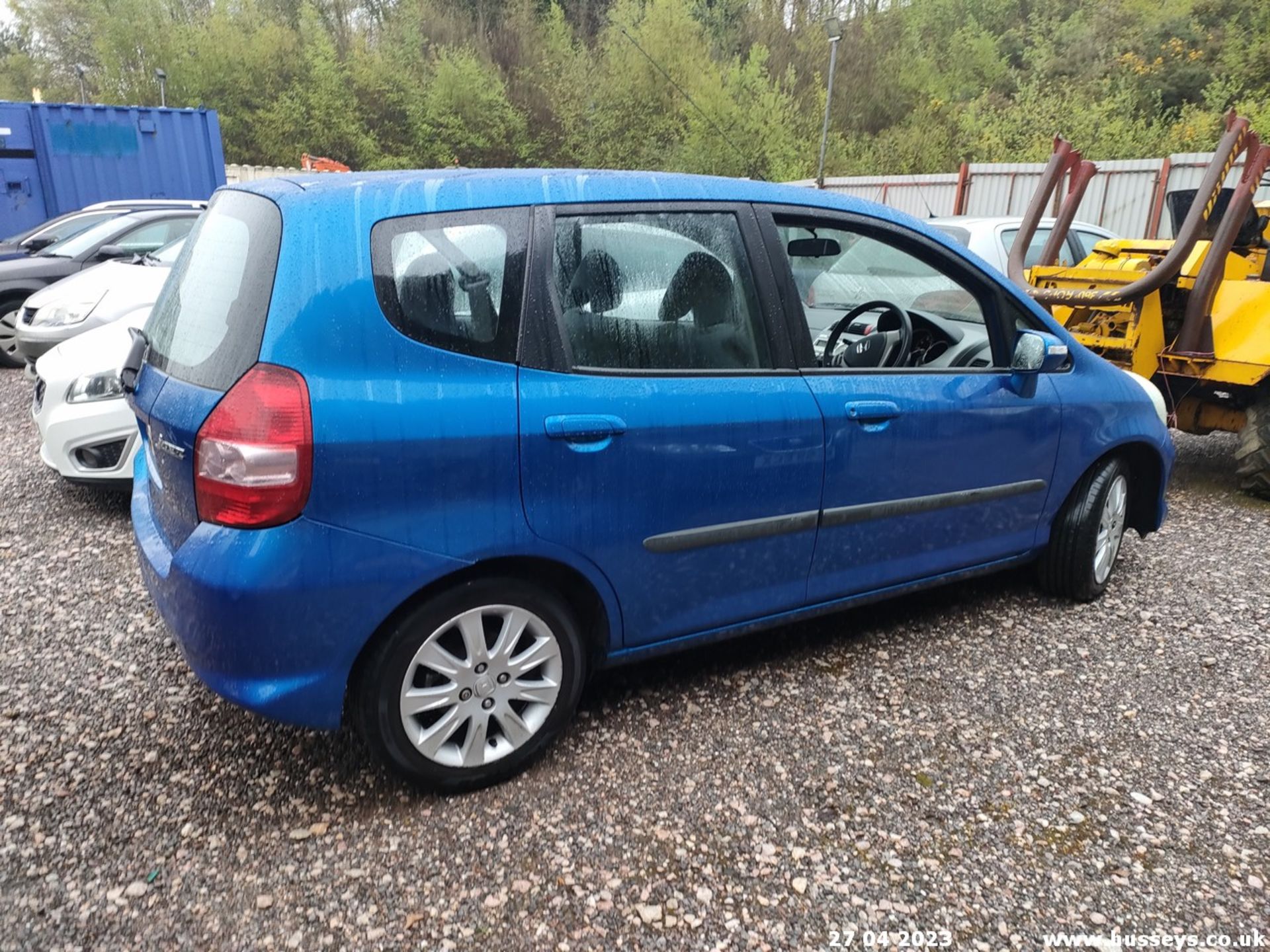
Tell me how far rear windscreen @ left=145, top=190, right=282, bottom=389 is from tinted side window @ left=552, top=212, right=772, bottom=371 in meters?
0.74

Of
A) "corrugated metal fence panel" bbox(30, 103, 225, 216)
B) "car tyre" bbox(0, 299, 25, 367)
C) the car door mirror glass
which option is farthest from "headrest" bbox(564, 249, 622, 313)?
"corrugated metal fence panel" bbox(30, 103, 225, 216)

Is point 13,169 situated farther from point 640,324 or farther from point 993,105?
point 993,105

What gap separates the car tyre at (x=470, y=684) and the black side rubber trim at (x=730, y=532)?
0.34 m

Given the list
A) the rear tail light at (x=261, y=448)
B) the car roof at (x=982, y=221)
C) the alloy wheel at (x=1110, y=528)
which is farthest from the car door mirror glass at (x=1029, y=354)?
the car roof at (x=982, y=221)

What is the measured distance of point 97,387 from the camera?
4.52 meters

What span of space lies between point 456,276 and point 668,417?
0.68 metres

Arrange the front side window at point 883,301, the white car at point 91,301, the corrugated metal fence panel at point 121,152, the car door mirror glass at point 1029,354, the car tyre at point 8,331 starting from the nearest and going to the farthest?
the front side window at point 883,301, the car door mirror glass at point 1029,354, the white car at point 91,301, the car tyre at point 8,331, the corrugated metal fence panel at point 121,152

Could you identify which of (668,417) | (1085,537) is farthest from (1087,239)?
(668,417)

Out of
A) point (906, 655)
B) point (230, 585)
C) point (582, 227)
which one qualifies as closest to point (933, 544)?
point (906, 655)

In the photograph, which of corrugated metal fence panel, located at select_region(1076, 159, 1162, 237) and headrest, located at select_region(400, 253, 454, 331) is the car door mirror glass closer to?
headrest, located at select_region(400, 253, 454, 331)

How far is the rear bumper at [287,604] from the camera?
2.11 metres

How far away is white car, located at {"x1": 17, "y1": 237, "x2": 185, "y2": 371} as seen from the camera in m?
6.34

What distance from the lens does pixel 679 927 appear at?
209cm

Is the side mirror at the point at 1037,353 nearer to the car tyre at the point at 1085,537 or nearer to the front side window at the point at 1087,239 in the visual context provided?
the car tyre at the point at 1085,537
